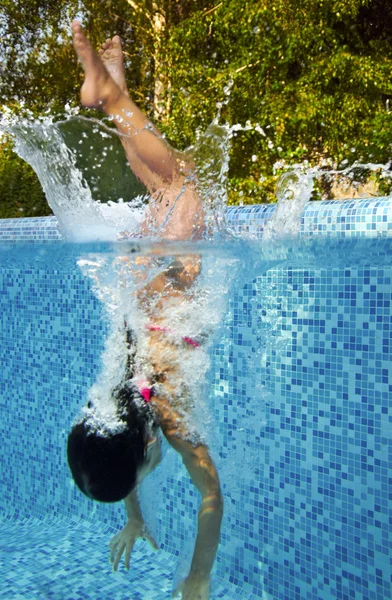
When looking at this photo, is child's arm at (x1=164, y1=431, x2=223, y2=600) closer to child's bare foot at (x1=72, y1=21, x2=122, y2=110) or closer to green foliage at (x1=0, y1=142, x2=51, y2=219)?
child's bare foot at (x1=72, y1=21, x2=122, y2=110)

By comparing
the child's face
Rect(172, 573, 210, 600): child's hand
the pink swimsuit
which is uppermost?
the pink swimsuit

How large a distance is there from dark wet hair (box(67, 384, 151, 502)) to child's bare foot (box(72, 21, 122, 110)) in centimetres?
126

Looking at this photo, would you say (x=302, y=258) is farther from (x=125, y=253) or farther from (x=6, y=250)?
(x=6, y=250)

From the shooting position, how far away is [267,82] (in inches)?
323

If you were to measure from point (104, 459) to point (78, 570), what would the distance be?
3.97 ft

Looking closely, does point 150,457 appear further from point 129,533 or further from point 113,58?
point 113,58

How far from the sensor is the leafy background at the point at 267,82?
754 cm

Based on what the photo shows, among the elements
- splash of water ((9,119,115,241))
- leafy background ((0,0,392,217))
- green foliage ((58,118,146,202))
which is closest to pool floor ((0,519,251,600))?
splash of water ((9,119,115,241))

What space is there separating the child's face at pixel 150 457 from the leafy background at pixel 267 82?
18.1 feet

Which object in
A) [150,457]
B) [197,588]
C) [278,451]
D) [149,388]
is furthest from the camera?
[278,451]

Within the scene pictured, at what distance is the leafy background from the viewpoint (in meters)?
7.54

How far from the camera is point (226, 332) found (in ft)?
9.51

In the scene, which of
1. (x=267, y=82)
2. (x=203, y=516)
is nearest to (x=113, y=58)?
(x=203, y=516)

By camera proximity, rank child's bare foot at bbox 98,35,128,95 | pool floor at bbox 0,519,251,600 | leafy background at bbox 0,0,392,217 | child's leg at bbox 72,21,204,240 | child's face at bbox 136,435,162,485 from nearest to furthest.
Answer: child's face at bbox 136,435,162,485, child's leg at bbox 72,21,204,240, pool floor at bbox 0,519,251,600, child's bare foot at bbox 98,35,128,95, leafy background at bbox 0,0,392,217
